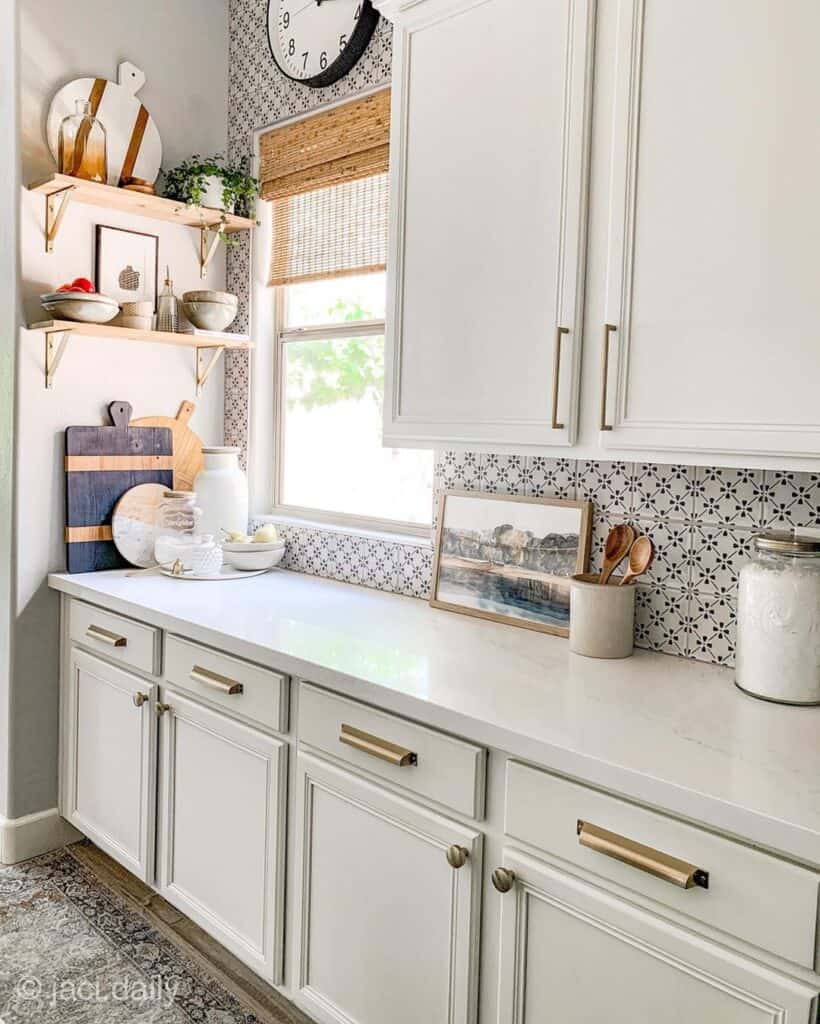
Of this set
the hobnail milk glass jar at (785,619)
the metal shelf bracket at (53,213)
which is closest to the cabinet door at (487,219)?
the hobnail milk glass jar at (785,619)

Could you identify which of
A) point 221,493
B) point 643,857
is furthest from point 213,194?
point 643,857

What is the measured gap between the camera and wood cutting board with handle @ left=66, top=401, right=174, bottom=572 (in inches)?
103

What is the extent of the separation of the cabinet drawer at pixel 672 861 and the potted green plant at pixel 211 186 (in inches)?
82.5

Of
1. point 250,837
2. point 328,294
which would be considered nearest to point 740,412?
point 250,837

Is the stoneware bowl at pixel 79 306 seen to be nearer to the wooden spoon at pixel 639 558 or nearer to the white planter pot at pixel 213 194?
the white planter pot at pixel 213 194

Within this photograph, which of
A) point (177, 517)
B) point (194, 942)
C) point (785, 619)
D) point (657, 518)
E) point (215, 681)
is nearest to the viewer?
point (785, 619)

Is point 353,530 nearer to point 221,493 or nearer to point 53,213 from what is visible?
point 221,493

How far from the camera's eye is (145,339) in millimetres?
2627

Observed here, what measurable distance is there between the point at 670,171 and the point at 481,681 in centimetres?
97

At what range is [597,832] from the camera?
1.25 metres

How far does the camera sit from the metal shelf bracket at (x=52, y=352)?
2523 mm

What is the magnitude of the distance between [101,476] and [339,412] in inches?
30.4

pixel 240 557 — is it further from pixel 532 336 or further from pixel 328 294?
pixel 532 336

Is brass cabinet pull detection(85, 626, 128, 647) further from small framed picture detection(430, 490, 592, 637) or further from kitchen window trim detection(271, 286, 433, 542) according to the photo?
small framed picture detection(430, 490, 592, 637)
